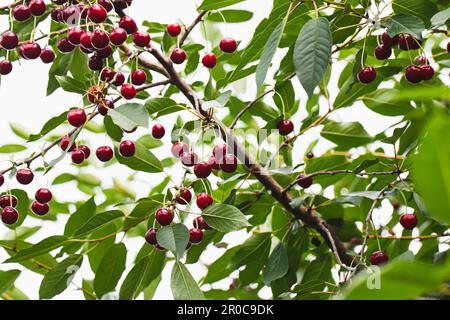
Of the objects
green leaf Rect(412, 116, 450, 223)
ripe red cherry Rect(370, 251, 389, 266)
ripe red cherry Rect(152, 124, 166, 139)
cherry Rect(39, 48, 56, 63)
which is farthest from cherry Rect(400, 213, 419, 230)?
green leaf Rect(412, 116, 450, 223)

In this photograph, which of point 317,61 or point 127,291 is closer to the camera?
point 317,61

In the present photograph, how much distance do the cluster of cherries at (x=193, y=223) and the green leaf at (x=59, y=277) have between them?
0.67ft

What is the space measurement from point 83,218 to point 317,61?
803 millimetres

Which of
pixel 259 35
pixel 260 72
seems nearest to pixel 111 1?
pixel 259 35

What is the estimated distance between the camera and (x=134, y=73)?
1.56m

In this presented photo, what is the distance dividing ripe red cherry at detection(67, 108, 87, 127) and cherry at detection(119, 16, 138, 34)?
0.81 feet

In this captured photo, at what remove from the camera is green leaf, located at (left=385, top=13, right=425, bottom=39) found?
1.32 meters

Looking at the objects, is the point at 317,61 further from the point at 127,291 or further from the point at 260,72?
the point at 127,291

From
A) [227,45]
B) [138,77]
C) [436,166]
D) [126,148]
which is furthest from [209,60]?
[436,166]

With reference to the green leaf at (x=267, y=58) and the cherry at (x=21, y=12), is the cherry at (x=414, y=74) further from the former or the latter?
the cherry at (x=21, y=12)

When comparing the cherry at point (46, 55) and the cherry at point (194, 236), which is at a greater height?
the cherry at point (46, 55)

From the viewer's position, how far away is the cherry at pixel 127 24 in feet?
5.03

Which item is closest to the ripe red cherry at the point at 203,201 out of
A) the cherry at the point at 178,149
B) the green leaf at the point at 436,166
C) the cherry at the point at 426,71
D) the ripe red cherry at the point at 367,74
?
the cherry at the point at 178,149

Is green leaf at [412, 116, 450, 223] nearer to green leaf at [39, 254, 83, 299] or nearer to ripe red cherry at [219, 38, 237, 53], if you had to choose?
green leaf at [39, 254, 83, 299]
